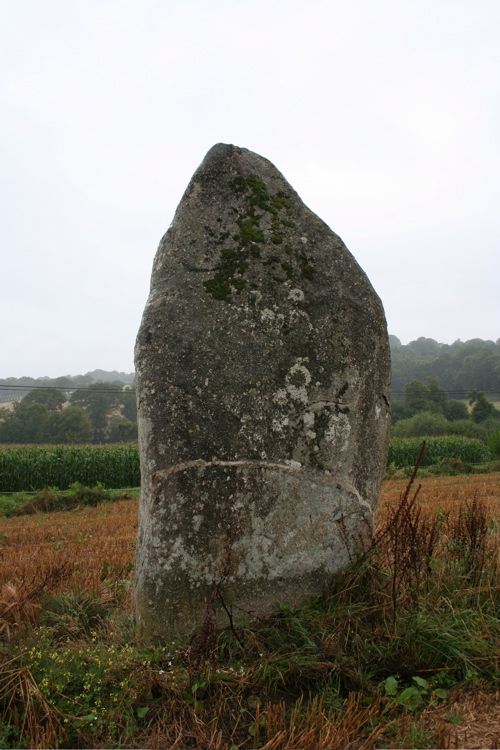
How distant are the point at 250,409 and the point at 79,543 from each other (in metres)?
5.36

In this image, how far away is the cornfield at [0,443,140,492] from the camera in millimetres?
23938

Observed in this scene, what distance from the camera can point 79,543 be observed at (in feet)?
27.9

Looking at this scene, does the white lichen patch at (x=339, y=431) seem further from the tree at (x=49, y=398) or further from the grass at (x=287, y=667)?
the tree at (x=49, y=398)

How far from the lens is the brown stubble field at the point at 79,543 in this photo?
212 inches

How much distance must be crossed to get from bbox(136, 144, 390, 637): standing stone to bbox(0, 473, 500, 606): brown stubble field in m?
1.03

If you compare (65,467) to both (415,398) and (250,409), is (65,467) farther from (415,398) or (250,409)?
(415,398)

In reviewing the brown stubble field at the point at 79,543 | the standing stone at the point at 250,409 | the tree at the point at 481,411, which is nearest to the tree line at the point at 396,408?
the tree at the point at 481,411

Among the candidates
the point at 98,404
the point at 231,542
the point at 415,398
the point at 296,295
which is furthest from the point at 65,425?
the point at 231,542

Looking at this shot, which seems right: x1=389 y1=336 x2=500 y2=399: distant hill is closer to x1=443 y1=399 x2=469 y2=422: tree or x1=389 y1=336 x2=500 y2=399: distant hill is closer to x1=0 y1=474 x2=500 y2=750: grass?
x1=443 y1=399 x2=469 y2=422: tree

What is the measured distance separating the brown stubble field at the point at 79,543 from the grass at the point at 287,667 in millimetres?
760

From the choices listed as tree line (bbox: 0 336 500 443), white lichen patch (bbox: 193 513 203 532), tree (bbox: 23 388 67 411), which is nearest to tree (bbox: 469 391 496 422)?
tree line (bbox: 0 336 500 443)

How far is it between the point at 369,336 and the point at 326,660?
2.12 m

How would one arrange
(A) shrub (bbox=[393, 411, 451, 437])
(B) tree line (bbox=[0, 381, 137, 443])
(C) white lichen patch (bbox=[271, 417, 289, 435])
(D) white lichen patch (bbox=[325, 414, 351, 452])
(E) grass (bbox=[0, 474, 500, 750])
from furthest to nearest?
(A) shrub (bbox=[393, 411, 451, 437])
(B) tree line (bbox=[0, 381, 137, 443])
(D) white lichen patch (bbox=[325, 414, 351, 452])
(C) white lichen patch (bbox=[271, 417, 289, 435])
(E) grass (bbox=[0, 474, 500, 750])

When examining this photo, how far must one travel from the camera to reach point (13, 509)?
52.6 ft
